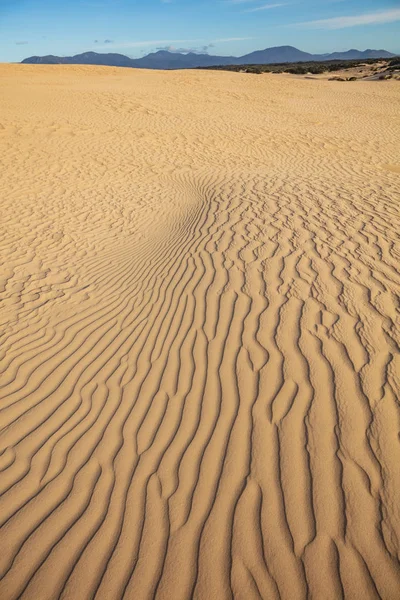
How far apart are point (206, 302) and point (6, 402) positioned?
7.34 feet

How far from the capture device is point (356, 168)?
9.78m

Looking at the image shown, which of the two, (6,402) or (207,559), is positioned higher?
(207,559)

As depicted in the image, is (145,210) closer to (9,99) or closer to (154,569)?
(154,569)

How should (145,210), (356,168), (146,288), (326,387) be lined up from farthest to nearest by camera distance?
1. (356,168)
2. (145,210)
3. (146,288)
4. (326,387)

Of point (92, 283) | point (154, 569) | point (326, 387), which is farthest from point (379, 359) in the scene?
point (92, 283)

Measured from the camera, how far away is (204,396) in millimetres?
3041

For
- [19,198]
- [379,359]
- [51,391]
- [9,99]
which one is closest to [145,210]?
[19,198]

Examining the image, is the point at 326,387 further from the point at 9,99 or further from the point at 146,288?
the point at 9,99

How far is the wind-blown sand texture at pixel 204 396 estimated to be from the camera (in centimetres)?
201

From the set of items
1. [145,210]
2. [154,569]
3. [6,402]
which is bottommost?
[145,210]

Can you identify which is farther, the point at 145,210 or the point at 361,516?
the point at 145,210

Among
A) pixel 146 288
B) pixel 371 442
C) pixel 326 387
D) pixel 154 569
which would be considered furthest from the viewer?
pixel 146 288

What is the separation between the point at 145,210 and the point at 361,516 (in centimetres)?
712

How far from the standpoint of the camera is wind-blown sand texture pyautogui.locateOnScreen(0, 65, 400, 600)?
6.59 feet
